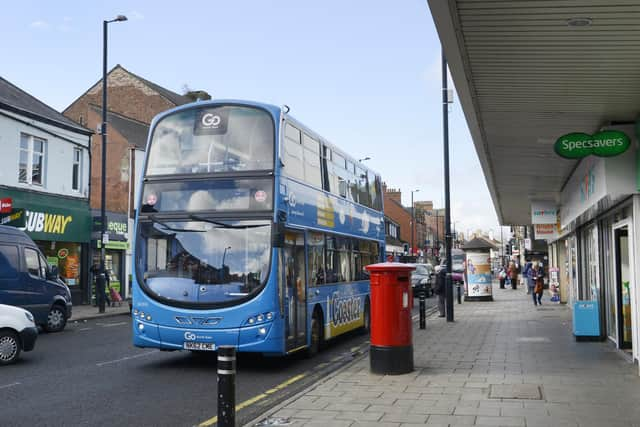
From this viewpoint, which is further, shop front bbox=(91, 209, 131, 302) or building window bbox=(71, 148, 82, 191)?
shop front bbox=(91, 209, 131, 302)

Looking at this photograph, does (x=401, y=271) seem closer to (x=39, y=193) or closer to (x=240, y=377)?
(x=240, y=377)

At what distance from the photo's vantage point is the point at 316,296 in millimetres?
12719

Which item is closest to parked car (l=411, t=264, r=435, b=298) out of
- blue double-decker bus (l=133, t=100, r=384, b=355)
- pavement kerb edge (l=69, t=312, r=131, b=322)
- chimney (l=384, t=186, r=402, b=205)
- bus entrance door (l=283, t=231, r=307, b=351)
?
pavement kerb edge (l=69, t=312, r=131, b=322)

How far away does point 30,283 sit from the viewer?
56.4 ft

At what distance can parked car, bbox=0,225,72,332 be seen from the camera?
650 inches

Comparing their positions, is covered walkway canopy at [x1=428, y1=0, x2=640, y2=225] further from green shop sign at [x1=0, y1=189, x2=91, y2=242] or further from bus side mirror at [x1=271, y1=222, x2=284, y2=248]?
green shop sign at [x1=0, y1=189, x2=91, y2=242]

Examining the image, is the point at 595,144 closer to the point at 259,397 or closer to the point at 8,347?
the point at 259,397

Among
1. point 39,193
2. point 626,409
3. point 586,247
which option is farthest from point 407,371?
point 39,193

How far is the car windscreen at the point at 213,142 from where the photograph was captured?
1084 cm

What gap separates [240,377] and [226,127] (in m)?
3.93

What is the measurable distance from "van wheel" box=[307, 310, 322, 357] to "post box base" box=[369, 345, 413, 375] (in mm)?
2293

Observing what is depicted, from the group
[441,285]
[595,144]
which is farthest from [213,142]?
[441,285]

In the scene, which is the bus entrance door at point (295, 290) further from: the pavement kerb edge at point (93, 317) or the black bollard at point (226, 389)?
the pavement kerb edge at point (93, 317)

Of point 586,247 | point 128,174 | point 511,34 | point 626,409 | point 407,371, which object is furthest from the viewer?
point 128,174
